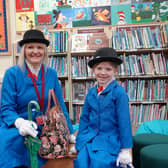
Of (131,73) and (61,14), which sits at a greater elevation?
(61,14)

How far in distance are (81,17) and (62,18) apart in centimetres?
34

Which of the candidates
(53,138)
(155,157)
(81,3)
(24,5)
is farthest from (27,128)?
(24,5)

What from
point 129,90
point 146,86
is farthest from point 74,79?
point 146,86

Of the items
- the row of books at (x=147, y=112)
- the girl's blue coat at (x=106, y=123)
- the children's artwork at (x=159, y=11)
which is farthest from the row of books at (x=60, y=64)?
the girl's blue coat at (x=106, y=123)

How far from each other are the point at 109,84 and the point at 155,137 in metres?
0.90

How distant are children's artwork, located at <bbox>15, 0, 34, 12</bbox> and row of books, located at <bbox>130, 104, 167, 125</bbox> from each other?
253cm

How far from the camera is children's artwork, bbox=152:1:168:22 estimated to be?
12.7 ft

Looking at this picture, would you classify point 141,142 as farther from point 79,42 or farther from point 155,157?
point 79,42

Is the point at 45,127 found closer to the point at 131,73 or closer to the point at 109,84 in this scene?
the point at 109,84

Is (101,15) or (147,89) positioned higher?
(101,15)

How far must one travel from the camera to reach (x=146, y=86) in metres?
3.57

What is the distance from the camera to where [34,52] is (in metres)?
1.80

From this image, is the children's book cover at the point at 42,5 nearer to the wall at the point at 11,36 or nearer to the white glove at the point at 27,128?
the wall at the point at 11,36

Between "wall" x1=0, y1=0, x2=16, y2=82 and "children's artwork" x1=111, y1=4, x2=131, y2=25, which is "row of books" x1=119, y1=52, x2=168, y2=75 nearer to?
"children's artwork" x1=111, y1=4, x2=131, y2=25
